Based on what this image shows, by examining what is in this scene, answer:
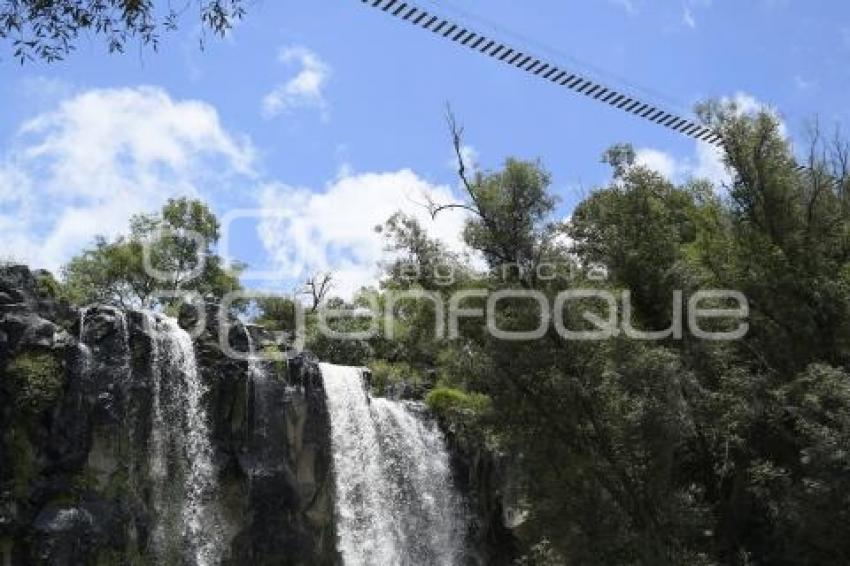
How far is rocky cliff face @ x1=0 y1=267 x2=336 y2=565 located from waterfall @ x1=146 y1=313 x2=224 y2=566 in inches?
2.8

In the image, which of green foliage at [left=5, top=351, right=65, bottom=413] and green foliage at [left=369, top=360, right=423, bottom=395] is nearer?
green foliage at [left=5, top=351, right=65, bottom=413]

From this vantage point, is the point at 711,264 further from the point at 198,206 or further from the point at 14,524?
the point at 198,206

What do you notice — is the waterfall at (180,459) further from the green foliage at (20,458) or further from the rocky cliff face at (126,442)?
the green foliage at (20,458)

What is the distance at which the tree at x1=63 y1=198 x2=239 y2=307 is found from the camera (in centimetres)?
→ 3931

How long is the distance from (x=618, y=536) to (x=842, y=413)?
4.91 m

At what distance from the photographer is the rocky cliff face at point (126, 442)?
62.1ft

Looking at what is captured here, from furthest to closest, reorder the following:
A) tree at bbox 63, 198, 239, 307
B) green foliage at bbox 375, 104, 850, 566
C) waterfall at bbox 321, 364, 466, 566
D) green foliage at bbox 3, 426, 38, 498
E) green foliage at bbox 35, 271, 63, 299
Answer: tree at bbox 63, 198, 239, 307 → waterfall at bbox 321, 364, 466, 566 → green foliage at bbox 35, 271, 63, 299 → green foliage at bbox 3, 426, 38, 498 → green foliage at bbox 375, 104, 850, 566

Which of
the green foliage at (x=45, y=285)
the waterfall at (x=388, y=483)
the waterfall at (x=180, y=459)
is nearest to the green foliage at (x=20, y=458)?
the waterfall at (x=180, y=459)

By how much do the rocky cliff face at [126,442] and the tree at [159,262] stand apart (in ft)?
53.5

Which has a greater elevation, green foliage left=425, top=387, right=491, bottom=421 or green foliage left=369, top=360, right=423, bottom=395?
green foliage left=369, top=360, right=423, bottom=395

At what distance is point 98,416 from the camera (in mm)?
20344

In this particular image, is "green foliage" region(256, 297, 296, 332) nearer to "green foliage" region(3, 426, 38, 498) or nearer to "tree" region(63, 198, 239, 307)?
"tree" region(63, 198, 239, 307)

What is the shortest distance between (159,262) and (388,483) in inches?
747

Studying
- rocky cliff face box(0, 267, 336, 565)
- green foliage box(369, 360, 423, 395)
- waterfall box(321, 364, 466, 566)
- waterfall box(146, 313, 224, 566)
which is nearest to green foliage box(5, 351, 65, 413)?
rocky cliff face box(0, 267, 336, 565)
